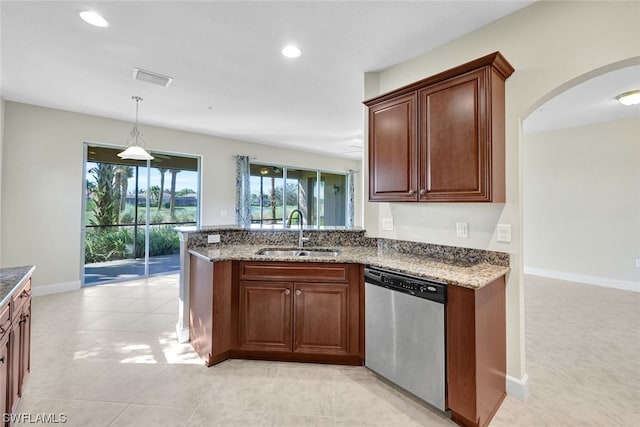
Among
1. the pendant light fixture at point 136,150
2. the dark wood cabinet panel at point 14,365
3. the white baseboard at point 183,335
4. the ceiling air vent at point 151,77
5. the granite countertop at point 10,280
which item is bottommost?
the white baseboard at point 183,335

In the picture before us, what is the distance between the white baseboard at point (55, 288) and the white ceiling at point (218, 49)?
2.70 metres

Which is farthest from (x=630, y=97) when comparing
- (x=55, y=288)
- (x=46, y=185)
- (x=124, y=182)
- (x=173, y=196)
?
(x=55, y=288)

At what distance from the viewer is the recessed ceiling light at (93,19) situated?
2.22m

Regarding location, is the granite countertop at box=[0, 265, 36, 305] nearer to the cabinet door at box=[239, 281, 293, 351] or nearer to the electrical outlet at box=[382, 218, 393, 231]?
the cabinet door at box=[239, 281, 293, 351]

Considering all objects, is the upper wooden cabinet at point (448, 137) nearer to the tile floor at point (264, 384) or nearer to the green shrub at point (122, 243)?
the tile floor at point (264, 384)

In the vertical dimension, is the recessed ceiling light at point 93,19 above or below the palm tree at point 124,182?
above

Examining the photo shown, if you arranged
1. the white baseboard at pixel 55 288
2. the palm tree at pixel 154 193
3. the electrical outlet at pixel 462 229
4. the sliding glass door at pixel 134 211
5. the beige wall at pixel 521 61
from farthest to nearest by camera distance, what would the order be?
the palm tree at pixel 154 193
the sliding glass door at pixel 134 211
the white baseboard at pixel 55 288
the electrical outlet at pixel 462 229
the beige wall at pixel 521 61

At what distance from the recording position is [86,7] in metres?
2.16

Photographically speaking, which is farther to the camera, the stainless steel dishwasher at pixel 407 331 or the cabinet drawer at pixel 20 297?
the stainless steel dishwasher at pixel 407 331

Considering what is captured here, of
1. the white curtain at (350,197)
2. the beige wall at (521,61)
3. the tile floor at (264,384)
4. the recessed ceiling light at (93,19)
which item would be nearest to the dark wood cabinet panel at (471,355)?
the tile floor at (264,384)

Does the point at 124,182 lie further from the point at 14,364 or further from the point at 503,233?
the point at 503,233

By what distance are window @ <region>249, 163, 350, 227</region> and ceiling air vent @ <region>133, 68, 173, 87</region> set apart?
3476 millimetres

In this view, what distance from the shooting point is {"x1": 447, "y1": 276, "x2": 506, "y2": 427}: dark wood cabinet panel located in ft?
5.51

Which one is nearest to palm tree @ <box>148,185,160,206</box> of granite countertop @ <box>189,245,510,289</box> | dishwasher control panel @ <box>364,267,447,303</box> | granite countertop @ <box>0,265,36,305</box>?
granite countertop @ <box>189,245,510,289</box>
